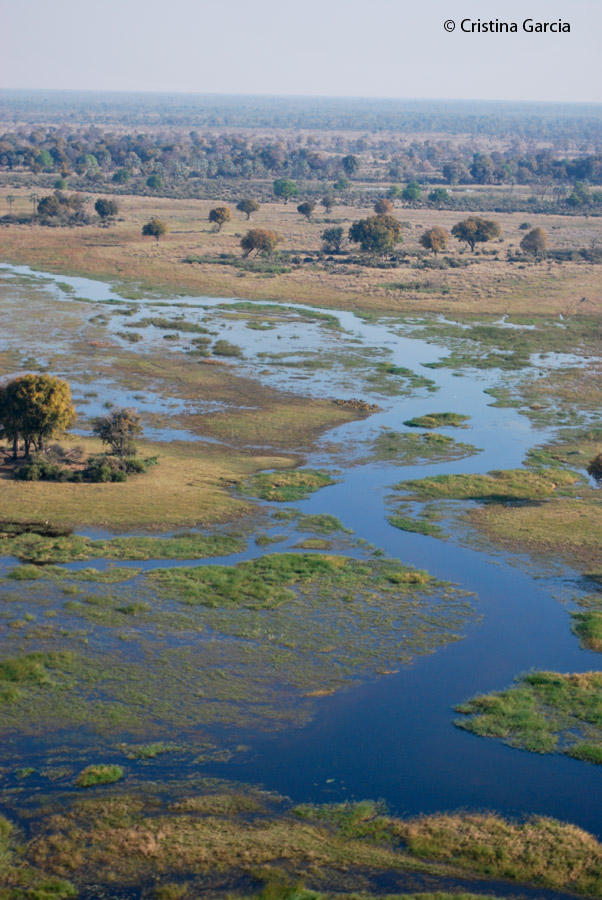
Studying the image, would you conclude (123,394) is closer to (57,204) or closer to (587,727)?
(587,727)

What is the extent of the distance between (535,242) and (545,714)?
8575 cm

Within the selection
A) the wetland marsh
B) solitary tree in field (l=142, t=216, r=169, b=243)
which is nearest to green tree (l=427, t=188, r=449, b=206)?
solitary tree in field (l=142, t=216, r=169, b=243)

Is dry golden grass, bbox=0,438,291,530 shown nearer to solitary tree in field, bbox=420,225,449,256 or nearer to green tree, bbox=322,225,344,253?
solitary tree in field, bbox=420,225,449,256

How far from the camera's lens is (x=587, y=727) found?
25891 millimetres

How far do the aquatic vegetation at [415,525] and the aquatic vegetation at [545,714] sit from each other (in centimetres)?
1083

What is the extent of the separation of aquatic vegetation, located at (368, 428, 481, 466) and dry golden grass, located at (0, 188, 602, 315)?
110ft

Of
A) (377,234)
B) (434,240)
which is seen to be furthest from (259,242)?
(434,240)

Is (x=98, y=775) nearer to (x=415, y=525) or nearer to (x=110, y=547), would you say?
(x=110, y=547)

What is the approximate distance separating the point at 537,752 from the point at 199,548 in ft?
51.8

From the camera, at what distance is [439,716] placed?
26109 millimetres

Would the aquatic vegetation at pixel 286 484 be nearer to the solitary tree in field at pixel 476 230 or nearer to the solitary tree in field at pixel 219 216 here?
the solitary tree in field at pixel 476 230

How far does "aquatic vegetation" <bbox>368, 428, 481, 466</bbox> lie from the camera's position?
46.9m

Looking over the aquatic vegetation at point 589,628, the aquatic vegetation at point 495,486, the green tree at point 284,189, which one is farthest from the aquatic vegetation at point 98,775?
the green tree at point 284,189

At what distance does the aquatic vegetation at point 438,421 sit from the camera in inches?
2044
